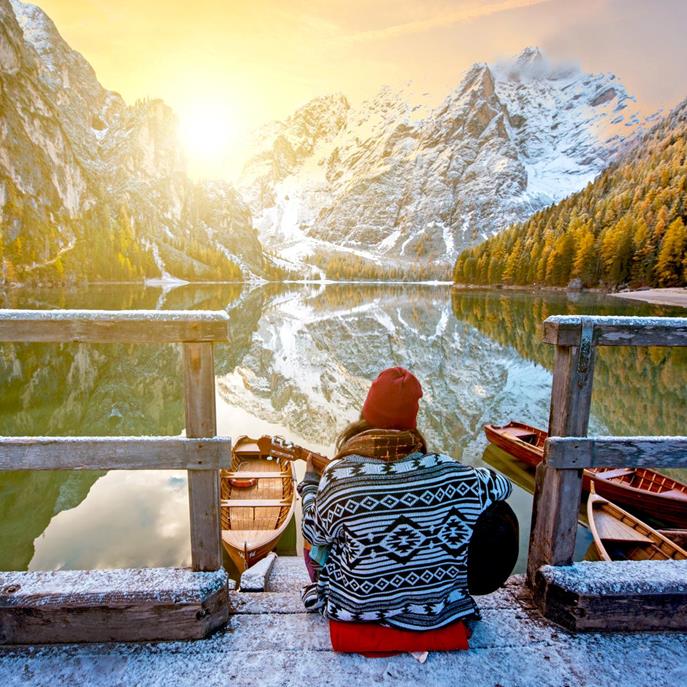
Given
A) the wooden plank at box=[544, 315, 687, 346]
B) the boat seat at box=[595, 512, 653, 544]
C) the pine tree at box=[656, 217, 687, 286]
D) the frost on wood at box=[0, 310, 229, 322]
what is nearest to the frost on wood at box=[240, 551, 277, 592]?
the frost on wood at box=[0, 310, 229, 322]

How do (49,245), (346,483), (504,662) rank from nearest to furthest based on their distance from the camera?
(346,483), (504,662), (49,245)

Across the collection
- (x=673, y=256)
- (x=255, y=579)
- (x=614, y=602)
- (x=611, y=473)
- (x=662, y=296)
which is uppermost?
(x=673, y=256)

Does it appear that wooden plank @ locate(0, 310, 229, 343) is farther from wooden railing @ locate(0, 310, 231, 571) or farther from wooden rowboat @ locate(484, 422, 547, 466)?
wooden rowboat @ locate(484, 422, 547, 466)

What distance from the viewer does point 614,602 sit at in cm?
326

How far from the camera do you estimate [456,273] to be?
11712 centimetres

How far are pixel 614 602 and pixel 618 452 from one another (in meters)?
A: 1.07

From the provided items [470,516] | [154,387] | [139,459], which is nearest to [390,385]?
[470,516]

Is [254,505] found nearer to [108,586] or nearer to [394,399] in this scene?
[108,586]

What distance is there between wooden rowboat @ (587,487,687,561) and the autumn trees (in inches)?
2751

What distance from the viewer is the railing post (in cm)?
319

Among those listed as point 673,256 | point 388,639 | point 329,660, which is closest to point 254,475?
A: point 329,660

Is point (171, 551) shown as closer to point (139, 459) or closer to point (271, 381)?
point (139, 459)

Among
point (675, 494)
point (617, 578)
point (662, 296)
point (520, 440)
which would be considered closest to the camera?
point (617, 578)

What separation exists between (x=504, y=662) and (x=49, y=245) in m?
117
